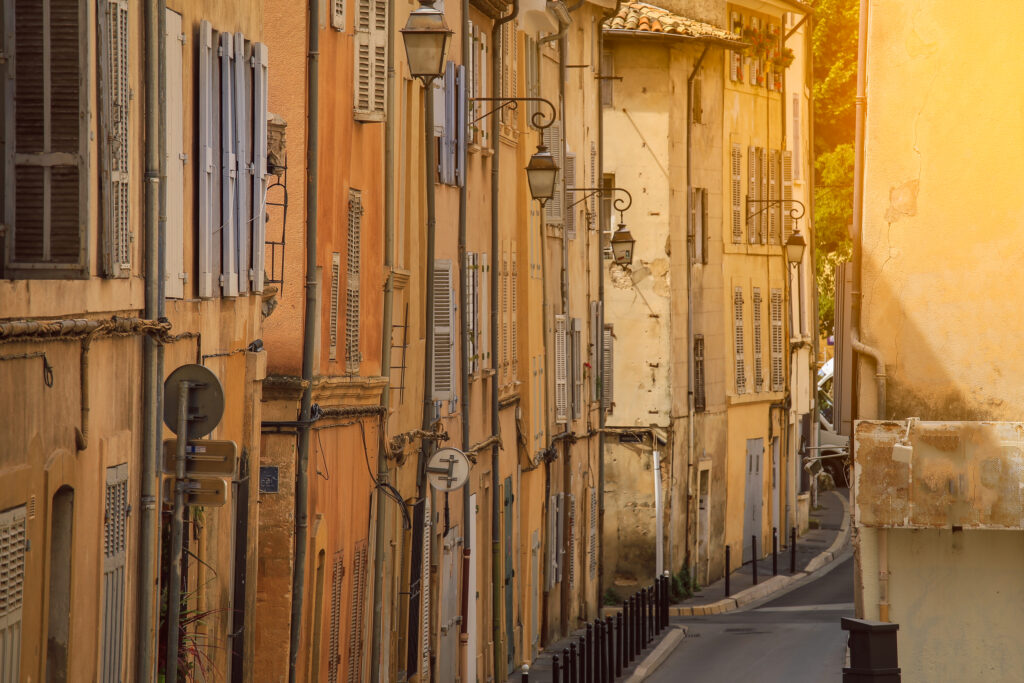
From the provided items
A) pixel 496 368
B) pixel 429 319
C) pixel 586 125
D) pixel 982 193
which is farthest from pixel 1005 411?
pixel 586 125

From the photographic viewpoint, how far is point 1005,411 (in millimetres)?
16688

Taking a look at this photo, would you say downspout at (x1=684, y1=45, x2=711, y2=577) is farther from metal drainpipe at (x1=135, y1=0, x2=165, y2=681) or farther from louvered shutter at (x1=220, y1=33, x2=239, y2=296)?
metal drainpipe at (x1=135, y1=0, x2=165, y2=681)

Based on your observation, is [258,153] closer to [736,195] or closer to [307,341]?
[307,341]

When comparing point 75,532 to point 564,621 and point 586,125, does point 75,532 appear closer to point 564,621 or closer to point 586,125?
point 564,621

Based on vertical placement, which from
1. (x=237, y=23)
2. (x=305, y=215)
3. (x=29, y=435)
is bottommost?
(x=29, y=435)

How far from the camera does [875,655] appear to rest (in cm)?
1121

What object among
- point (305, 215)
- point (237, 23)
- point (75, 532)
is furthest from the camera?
point (305, 215)

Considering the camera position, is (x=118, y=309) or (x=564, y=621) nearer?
(x=118, y=309)

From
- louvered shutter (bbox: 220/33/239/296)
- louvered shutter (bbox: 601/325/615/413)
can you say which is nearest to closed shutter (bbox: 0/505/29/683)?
louvered shutter (bbox: 220/33/239/296)

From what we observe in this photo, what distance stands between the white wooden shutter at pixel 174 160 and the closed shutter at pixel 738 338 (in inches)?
1234

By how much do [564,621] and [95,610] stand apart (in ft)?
74.0

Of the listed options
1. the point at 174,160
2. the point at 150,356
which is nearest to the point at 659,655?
the point at 174,160

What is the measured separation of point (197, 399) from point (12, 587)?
1.36 m

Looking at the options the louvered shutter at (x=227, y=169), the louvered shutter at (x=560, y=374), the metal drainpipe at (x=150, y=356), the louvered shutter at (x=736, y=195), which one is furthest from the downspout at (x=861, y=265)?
the louvered shutter at (x=736, y=195)
